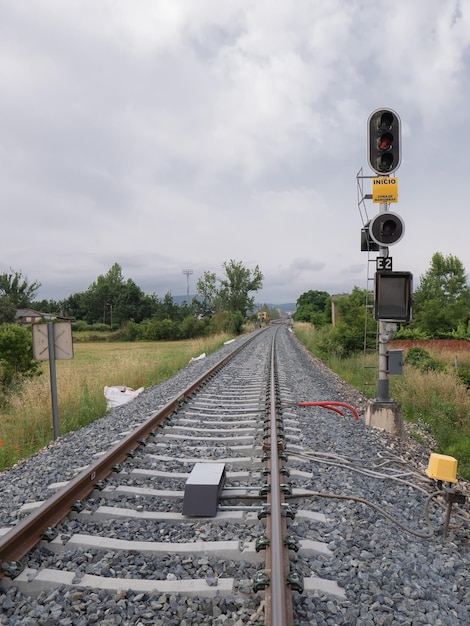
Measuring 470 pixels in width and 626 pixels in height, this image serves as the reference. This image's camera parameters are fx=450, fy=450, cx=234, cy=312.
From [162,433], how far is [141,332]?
180 ft

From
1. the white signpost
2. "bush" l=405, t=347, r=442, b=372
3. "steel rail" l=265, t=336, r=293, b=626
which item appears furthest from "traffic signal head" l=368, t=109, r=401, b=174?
"bush" l=405, t=347, r=442, b=372

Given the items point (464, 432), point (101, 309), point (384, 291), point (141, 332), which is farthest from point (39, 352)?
point (101, 309)

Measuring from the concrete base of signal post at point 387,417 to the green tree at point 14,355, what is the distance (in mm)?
8646

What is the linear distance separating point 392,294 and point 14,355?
31.1 ft

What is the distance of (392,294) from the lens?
550 cm

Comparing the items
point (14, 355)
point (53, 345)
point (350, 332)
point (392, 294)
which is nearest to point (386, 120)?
point (392, 294)

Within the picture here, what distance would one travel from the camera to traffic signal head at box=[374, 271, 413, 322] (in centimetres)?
547

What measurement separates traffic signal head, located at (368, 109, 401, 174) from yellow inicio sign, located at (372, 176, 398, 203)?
115mm

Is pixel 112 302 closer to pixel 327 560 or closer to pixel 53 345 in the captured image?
pixel 53 345

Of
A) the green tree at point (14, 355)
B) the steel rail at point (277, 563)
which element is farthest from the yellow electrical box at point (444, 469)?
the green tree at point (14, 355)

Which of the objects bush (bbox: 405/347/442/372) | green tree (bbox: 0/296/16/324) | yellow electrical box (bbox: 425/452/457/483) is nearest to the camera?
yellow electrical box (bbox: 425/452/457/483)

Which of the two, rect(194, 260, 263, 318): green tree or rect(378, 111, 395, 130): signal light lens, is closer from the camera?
rect(378, 111, 395, 130): signal light lens

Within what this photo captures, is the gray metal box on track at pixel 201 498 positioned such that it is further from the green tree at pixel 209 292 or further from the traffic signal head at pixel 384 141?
the green tree at pixel 209 292

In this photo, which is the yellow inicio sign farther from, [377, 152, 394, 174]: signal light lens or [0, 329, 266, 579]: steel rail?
[0, 329, 266, 579]: steel rail
